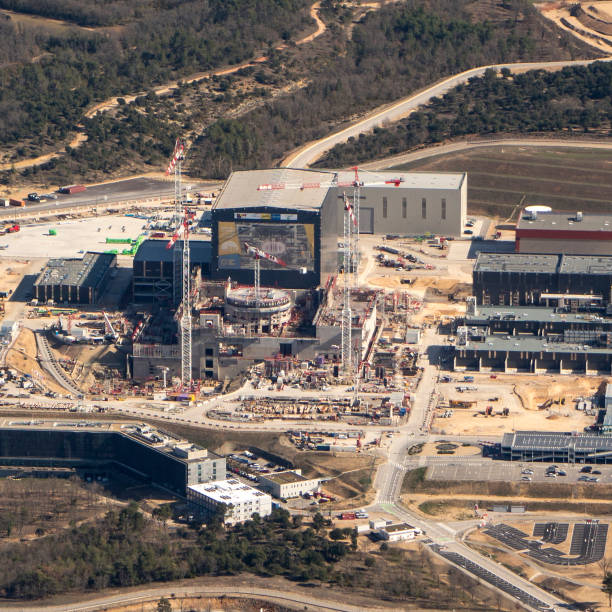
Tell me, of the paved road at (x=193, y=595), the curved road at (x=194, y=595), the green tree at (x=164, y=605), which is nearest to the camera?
the green tree at (x=164, y=605)

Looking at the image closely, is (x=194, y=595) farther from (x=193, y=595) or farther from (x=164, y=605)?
(x=164, y=605)

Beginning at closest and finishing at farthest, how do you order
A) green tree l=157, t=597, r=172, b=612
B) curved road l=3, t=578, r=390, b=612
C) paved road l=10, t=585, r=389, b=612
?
1. green tree l=157, t=597, r=172, b=612
2. curved road l=3, t=578, r=390, b=612
3. paved road l=10, t=585, r=389, b=612

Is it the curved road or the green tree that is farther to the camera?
the curved road

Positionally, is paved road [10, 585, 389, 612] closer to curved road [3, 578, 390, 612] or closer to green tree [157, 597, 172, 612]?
curved road [3, 578, 390, 612]

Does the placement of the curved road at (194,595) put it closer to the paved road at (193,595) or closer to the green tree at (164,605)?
the paved road at (193,595)

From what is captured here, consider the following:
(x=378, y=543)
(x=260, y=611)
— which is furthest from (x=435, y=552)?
(x=260, y=611)

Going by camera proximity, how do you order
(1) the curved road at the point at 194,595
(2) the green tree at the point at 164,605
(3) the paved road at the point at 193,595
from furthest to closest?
(3) the paved road at the point at 193,595 < (1) the curved road at the point at 194,595 < (2) the green tree at the point at 164,605

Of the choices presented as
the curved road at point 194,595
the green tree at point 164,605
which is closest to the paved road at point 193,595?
the curved road at point 194,595

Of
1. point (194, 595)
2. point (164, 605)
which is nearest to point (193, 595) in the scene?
point (194, 595)

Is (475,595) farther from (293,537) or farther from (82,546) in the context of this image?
(82,546)

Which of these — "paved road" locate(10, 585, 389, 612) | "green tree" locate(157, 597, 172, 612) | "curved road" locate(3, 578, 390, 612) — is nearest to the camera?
"green tree" locate(157, 597, 172, 612)

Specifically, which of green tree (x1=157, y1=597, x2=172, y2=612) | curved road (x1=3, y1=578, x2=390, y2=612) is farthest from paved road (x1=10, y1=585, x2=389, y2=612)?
green tree (x1=157, y1=597, x2=172, y2=612)
